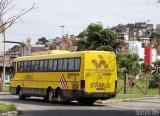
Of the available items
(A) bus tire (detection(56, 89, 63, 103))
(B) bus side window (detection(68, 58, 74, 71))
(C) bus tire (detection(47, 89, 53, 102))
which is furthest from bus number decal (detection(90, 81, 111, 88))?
(C) bus tire (detection(47, 89, 53, 102))

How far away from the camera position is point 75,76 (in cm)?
2603

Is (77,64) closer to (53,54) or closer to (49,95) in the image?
(53,54)

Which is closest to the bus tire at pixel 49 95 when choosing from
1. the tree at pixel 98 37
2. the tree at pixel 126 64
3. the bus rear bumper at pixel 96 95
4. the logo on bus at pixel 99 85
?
the bus rear bumper at pixel 96 95

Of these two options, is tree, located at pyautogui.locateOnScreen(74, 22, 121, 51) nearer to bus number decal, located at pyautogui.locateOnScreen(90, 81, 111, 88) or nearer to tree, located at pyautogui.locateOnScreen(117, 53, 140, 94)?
tree, located at pyautogui.locateOnScreen(117, 53, 140, 94)

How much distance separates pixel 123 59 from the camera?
44344 mm

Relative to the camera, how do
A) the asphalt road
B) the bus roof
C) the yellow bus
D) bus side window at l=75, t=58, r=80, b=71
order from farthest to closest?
the bus roof < bus side window at l=75, t=58, r=80, b=71 < the yellow bus < the asphalt road

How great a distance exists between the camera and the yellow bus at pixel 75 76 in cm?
2556

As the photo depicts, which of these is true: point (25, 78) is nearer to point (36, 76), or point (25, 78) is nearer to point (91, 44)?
point (36, 76)

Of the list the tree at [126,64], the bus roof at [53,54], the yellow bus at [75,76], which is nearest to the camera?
the yellow bus at [75,76]

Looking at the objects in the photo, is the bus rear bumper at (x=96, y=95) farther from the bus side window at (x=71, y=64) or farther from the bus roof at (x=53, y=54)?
the bus roof at (x=53, y=54)

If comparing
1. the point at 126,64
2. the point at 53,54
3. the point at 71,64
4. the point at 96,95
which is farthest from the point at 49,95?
the point at 126,64

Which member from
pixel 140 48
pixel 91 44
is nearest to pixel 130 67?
pixel 91 44

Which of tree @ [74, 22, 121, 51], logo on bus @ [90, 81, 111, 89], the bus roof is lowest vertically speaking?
logo on bus @ [90, 81, 111, 89]

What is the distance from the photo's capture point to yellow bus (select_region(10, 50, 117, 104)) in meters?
25.6
